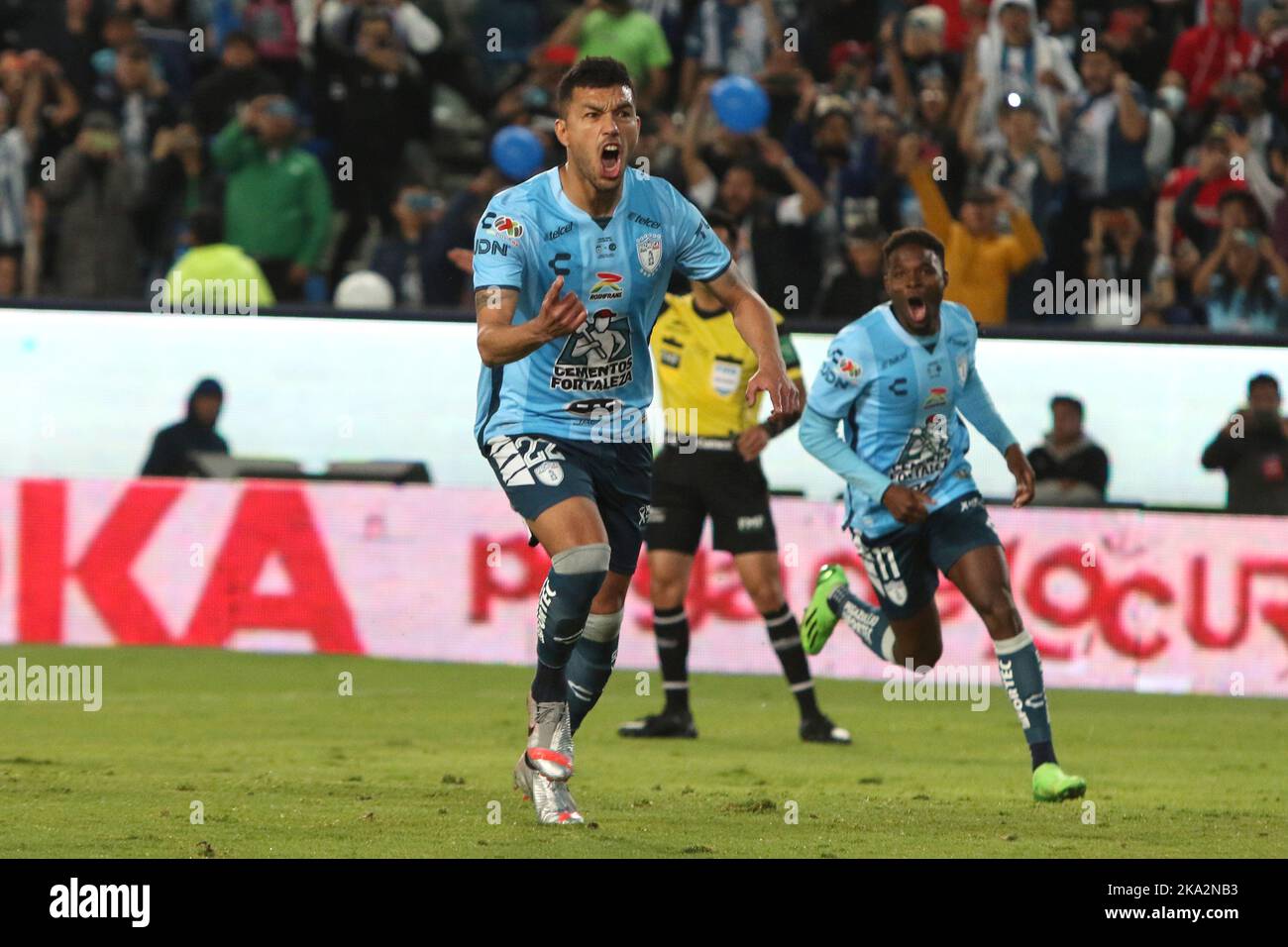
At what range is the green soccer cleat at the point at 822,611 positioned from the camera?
1114 centimetres

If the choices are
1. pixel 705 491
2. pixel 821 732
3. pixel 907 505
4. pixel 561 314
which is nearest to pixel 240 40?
pixel 705 491

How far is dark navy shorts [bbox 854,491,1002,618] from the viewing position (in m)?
9.44

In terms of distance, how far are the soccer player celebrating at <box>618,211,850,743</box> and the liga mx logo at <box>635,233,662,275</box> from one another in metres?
3.74

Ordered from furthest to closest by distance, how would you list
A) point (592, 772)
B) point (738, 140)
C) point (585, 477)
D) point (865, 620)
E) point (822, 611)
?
point (738, 140), point (822, 611), point (865, 620), point (592, 772), point (585, 477)

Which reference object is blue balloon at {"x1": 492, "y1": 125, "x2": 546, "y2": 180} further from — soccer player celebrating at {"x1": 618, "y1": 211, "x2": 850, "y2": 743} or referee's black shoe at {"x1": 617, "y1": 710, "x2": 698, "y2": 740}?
referee's black shoe at {"x1": 617, "y1": 710, "x2": 698, "y2": 740}

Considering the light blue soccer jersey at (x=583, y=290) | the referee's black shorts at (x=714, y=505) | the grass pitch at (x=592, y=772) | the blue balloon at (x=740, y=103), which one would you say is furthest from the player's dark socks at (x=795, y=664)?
the blue balloon at (x=740, y=103)

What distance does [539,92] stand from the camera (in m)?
17.0

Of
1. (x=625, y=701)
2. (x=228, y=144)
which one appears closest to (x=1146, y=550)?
(x=625, y=701)

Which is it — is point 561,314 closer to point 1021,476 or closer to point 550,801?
point 550,801

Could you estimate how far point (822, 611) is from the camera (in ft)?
36.6

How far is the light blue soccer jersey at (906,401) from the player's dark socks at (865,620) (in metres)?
0.87

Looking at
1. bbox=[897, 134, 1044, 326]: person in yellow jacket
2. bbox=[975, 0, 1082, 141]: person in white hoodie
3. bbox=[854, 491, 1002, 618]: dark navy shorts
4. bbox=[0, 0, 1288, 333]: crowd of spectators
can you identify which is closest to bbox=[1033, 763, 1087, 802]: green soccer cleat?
bbox=[854, 491, 1002, 618]: dark navy shorts

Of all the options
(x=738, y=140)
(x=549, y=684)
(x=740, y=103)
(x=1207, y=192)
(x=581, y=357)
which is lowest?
(x=549, y=684)

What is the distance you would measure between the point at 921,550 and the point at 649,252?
2298mm
